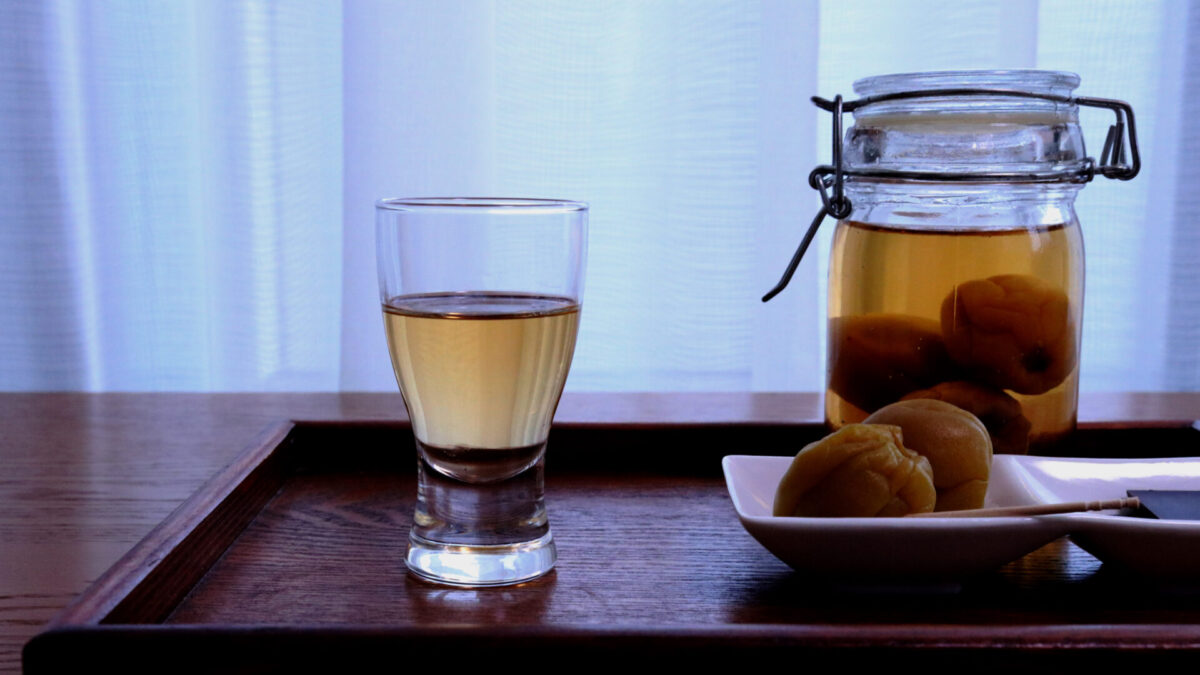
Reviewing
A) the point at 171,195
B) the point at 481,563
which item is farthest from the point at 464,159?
the point at 481,563

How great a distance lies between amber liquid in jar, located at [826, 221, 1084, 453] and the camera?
0.54 metres

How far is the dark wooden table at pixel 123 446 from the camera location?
19.8 inches

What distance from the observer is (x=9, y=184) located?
135cm

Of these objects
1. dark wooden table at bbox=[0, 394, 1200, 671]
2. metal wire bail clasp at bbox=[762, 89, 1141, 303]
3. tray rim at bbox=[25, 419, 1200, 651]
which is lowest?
dark wooden table at bbox=[0, 394, 1200, 671]

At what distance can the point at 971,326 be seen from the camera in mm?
545

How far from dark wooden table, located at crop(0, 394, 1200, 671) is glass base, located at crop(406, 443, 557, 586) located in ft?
0.47

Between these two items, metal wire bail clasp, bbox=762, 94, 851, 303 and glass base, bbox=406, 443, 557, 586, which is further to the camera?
metal wire bail clasp, bbox=762, 94, 851, 303

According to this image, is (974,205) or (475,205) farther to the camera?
(974,205)

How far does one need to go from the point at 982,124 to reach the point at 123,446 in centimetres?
56

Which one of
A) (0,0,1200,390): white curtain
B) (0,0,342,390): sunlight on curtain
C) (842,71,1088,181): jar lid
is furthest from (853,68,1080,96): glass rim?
(0,0,342,390): sunlight on curtain

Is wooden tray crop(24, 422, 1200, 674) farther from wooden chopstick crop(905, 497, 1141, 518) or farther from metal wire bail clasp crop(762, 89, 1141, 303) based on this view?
metal wire bail clasp crop(762, 89, 1141, 303)

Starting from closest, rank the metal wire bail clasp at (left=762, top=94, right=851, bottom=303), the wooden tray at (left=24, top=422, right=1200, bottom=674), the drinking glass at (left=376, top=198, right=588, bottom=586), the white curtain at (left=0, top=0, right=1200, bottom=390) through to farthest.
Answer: the wooden tray at (left=24, top=422, right=1200, bottom=674), the drinking glass at (left=376, top=198, right=588, bottom=586), the metal wire bail clasp at (left=762, top=94, right=851, bottom=303), the white curtain at (left=0, top=0, right=1200, bottom=390)

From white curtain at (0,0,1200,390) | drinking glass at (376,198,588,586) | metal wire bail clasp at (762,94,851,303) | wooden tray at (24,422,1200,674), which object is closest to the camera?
wooden tray at (24,422,1200,674)

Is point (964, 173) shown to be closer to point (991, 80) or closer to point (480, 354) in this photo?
point (991, 80)
